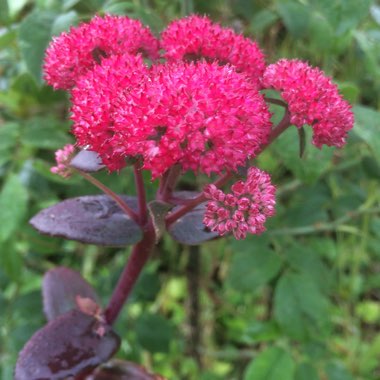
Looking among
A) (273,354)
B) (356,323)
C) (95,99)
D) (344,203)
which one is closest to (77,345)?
(95,99)

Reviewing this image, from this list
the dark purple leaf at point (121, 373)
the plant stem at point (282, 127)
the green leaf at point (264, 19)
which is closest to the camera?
the plant stem at point (282, 127)

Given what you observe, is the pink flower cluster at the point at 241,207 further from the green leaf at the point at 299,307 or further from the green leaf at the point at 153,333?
the green leaf at the point at 153,333

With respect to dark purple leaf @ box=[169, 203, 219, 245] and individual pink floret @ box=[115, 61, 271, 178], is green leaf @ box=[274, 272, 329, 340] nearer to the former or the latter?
dark purple leaf @ box=[169, 203, 219, 245]

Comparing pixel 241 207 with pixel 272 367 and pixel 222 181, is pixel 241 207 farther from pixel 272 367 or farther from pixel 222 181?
pixel 272 367

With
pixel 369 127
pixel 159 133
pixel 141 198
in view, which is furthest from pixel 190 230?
pixel 369 127

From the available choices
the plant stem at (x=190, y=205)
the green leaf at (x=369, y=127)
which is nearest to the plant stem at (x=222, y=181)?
the plant stem at (x=190, y=205)

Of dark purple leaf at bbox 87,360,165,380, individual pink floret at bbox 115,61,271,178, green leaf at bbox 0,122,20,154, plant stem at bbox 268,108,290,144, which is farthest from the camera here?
green leaf at bbox 0,122,20,154

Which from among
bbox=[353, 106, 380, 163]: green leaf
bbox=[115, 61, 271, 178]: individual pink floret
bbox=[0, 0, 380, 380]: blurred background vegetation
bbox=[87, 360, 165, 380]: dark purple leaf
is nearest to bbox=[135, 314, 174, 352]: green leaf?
bbox=[0, 0, 380, 380]: blurred background vegetation
